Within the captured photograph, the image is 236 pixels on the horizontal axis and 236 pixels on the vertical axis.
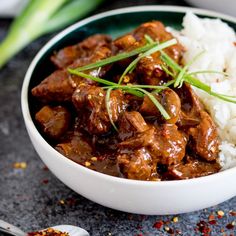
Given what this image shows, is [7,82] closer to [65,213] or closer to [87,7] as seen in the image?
[87,7]

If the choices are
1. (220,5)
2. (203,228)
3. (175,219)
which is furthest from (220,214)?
(220,5)

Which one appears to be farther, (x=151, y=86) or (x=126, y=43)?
(x=126, y=43)

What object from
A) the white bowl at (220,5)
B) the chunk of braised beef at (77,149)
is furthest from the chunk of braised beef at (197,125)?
the white bowl at (220,5)

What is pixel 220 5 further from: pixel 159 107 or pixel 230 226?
pixel 230 226

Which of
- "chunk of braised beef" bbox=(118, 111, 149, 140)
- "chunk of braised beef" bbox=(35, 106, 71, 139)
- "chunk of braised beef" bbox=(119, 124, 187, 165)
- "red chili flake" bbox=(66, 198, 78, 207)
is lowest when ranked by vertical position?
"red chili flake" bbox=(66, 198, 78, 207)

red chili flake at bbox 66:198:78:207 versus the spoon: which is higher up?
the spoon

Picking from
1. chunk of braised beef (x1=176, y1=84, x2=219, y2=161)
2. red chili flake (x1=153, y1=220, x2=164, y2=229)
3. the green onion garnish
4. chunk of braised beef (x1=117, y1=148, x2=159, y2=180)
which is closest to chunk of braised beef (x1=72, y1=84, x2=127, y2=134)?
the green onion garnish

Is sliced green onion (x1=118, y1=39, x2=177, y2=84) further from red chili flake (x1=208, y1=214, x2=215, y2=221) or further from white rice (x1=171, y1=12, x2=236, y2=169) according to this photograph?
red chili flake (x1=208, y1=214, x2=215, y2=221)
